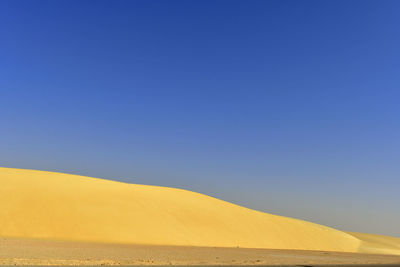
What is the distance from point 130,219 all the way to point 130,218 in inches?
6.5

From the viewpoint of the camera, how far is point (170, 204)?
108ft

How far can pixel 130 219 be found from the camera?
→ 89.2ft

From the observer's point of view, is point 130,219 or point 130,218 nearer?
point 130,219

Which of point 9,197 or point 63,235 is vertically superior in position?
point 9,197

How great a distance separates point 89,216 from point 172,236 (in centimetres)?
639

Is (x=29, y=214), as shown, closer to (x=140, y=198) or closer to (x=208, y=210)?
(x=140, y=198)

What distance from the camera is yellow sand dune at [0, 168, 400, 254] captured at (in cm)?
2386

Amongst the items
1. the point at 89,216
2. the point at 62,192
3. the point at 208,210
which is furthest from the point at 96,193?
A: the point at 208,210

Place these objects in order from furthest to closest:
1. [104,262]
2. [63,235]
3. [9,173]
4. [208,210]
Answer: [208,210], [9,173], [63,235], [104,262]

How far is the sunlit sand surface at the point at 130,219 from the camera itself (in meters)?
23.6

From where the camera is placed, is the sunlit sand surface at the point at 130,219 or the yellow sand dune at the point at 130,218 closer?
the sunlit sand surface at the point at 130,219

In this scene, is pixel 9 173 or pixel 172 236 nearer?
pixel 172 236

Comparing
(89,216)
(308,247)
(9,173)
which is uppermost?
(9,173)

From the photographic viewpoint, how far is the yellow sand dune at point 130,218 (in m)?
23.9
